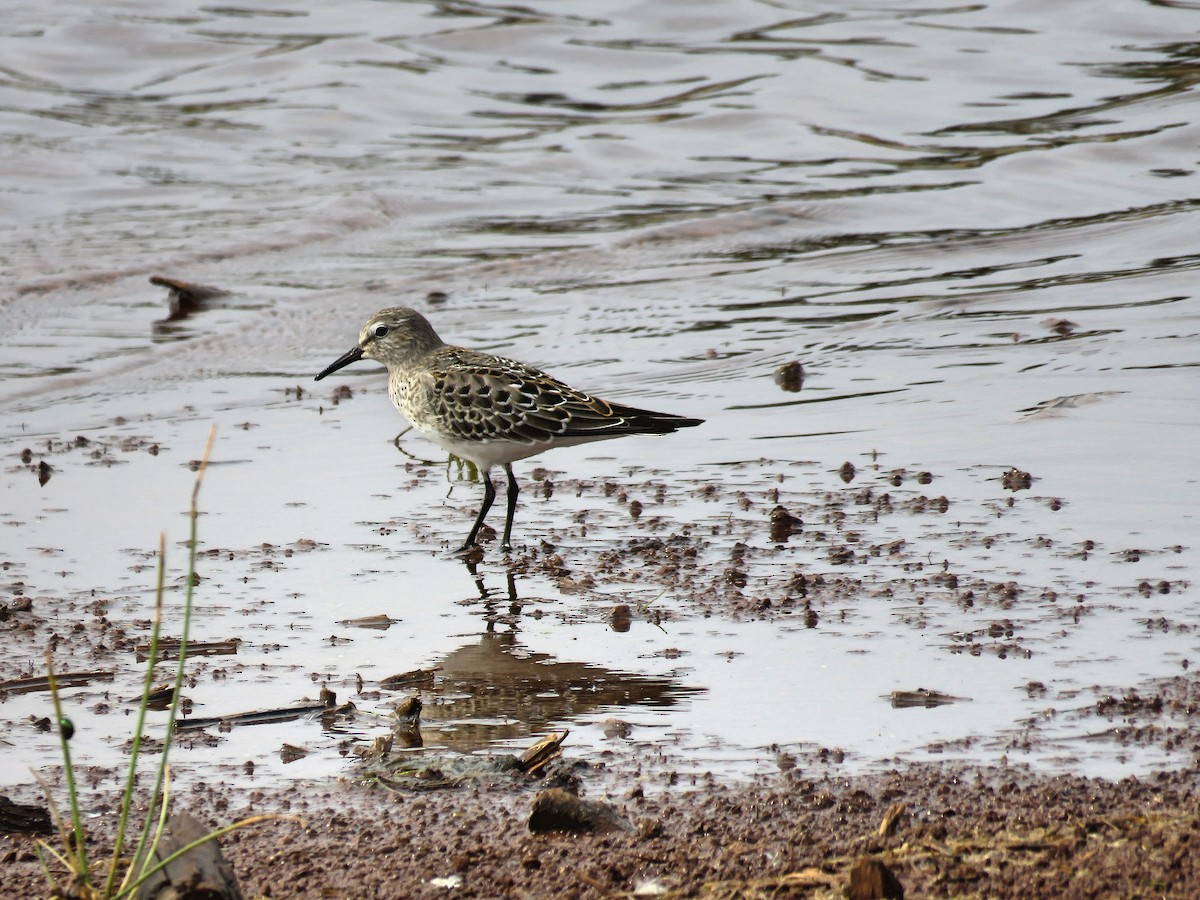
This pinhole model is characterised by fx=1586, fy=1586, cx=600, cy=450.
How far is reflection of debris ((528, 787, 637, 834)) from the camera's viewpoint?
396 centimetres

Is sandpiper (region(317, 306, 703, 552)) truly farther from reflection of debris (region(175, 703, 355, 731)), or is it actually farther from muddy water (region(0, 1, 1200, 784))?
reflection of debris (region(175, 703, 355, 731))

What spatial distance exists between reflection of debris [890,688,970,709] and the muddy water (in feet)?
0.15

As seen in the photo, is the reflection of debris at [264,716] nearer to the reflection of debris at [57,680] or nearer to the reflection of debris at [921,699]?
the reflection of debris at [57,680]

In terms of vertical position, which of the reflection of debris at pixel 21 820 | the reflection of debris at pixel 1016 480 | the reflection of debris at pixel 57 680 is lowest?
the reflection of debris at pixel 57 680

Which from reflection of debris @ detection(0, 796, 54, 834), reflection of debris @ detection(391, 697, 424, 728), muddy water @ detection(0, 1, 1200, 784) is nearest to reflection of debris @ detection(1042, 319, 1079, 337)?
muddy water @ detection(0, 1, 1200, 784)

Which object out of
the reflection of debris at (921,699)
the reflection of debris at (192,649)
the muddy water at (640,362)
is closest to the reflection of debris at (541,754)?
the muddy water at (640,362)

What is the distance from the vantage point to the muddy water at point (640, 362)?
203 inches

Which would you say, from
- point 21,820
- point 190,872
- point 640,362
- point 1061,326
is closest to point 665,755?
point 190,872

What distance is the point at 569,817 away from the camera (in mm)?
3955

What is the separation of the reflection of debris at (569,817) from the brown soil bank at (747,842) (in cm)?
4

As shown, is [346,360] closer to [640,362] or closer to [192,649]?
[640,362]

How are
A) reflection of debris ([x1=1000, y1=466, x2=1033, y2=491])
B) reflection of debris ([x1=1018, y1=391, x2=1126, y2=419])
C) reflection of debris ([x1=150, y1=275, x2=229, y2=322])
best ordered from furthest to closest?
reflection of debris ([x1=150, y1=275, x2=229, y2=322]), reflection of debris ([x1=1018, y1=391, x2=1126, y2=419]), reflection of debris ([x1=1000, y1=466, x2=1033, y2=491])

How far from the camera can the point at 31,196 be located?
14164mm

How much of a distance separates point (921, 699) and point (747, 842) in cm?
120
